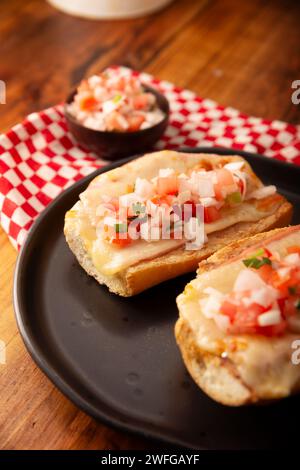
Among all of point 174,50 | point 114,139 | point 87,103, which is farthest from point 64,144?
point 174,50

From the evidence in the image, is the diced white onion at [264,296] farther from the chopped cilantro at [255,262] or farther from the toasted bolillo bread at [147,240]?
the toasted bolillo bread at [147,240]

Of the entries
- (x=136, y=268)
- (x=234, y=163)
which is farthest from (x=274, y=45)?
(x=136, y=268)

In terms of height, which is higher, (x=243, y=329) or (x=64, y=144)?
(x=243, y=329)

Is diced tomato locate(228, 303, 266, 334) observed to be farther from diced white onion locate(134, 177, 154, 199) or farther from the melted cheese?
diced white onion locate(134, 177, 154, 199)

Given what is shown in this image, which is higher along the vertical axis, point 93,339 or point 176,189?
point 176,189

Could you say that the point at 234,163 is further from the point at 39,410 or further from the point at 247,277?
the point at 39,410

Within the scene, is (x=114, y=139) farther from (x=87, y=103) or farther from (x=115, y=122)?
(x=87, y=103)

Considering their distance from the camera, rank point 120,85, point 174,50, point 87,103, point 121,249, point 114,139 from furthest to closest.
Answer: point 174,50 → point 120,85 → point 87,103 → point 114,139 → point 121,249
